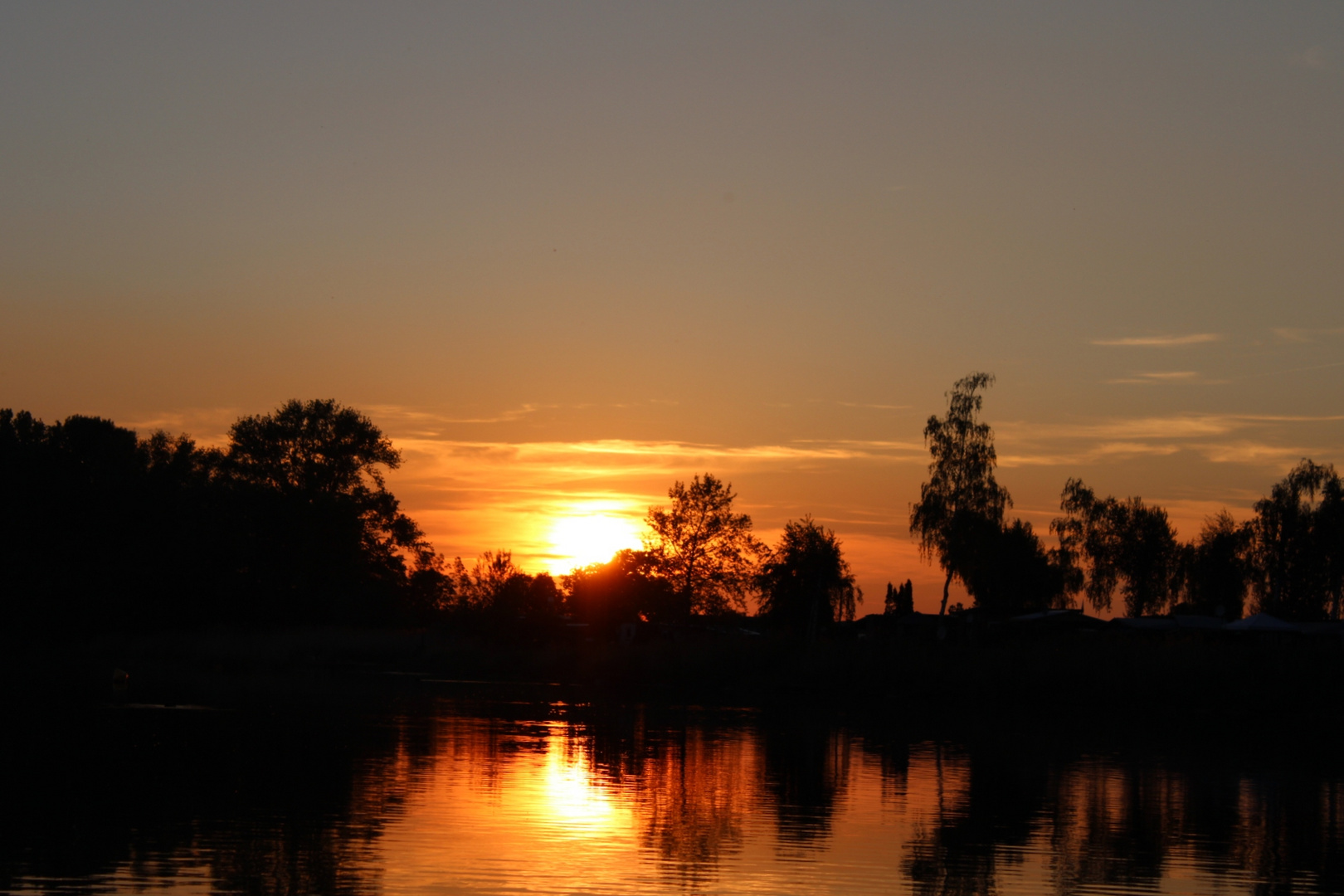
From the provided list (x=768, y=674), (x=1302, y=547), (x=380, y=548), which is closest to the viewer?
(x=768, y=674)

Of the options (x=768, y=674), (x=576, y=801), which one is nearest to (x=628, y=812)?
(x=576, y=801)

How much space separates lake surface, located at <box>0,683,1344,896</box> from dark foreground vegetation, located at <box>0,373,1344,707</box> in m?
18.0

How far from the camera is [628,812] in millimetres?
21516

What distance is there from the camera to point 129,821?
18703 millimetres

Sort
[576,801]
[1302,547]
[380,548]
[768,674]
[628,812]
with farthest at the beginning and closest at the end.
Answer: [380,548], [1302,547], [768,674], [576,801], [628,812]

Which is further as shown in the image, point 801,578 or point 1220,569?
point 801,578

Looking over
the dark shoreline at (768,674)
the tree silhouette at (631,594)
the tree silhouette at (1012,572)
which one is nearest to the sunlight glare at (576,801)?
the dark shoreline at (768,674)

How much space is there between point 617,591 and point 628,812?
81.0 meters

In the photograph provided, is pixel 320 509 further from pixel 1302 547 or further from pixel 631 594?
pixel 1302 547

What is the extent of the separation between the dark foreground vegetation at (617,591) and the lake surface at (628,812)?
58.9 feet

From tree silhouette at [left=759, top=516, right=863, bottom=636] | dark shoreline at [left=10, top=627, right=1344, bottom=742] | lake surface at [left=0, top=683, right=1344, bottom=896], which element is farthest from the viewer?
tree silhouette at [left=759, top=516, right=863, bottom=636]

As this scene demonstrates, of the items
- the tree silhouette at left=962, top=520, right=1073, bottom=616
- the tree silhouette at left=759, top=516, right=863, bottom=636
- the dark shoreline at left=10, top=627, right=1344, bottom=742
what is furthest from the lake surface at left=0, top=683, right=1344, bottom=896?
the tree silhouette at left=759, top=516, right=863, bottom=636

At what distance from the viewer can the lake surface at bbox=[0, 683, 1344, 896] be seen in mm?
16047

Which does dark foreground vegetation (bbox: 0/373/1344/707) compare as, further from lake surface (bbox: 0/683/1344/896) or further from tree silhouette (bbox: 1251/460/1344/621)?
lake surface (bbox: 0/683/1344/896)
